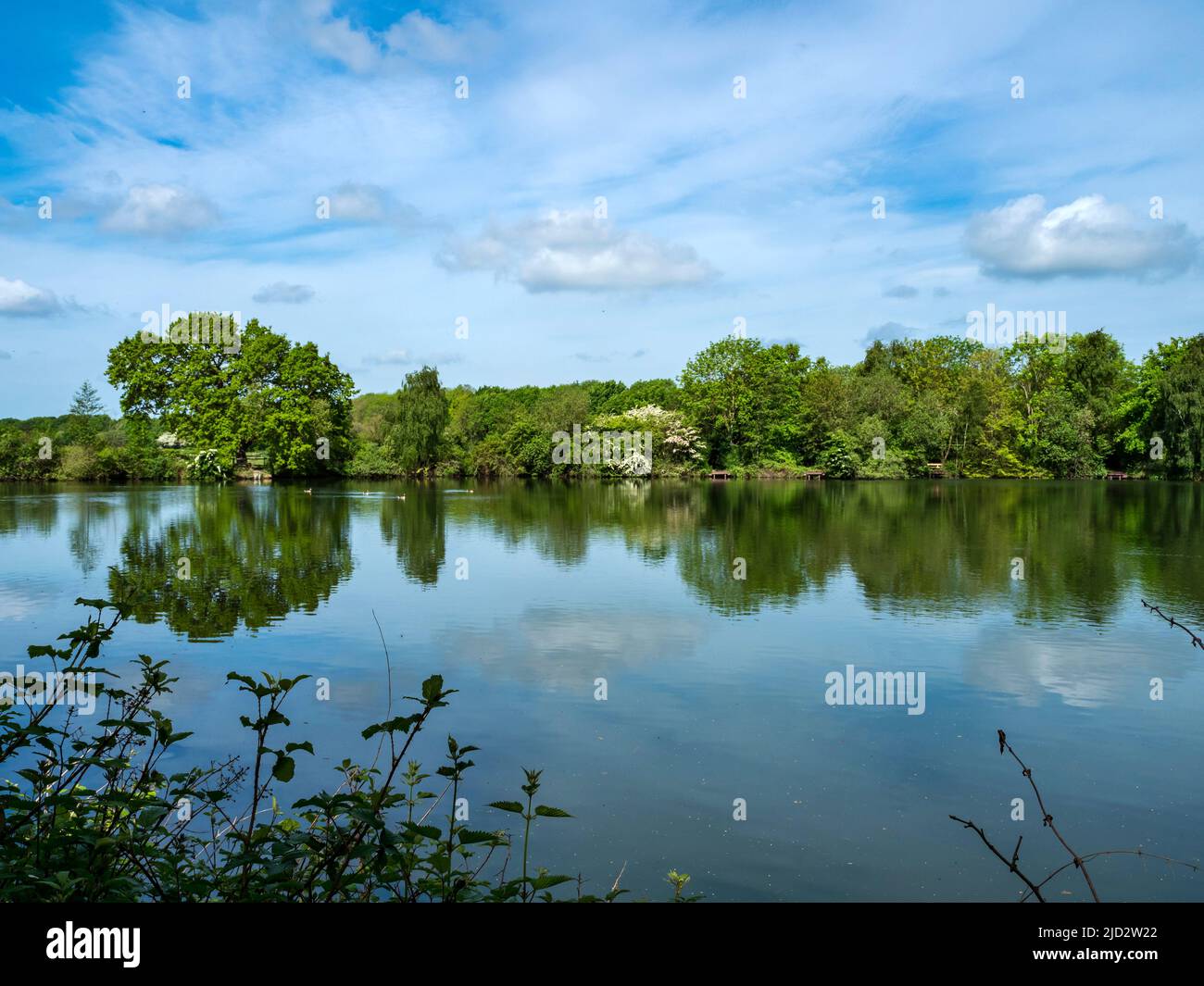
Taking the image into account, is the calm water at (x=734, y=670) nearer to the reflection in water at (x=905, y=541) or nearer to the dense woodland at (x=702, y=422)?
the reflection in water at (x=905, y=541)

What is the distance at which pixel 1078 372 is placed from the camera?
221 feet

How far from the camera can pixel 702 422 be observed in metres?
66.2

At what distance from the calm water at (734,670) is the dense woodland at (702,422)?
3370 centimetres

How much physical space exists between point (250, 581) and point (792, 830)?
12.7 metres

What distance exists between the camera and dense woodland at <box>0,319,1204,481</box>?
178 ft

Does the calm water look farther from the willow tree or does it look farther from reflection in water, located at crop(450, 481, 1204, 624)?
the willow tree

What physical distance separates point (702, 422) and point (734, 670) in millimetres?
57251

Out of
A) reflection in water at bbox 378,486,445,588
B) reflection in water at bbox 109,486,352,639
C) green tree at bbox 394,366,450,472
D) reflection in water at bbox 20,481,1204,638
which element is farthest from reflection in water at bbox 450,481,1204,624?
green tree at bbox 394,366,450,472

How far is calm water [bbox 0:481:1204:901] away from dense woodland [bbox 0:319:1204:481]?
33.7 m

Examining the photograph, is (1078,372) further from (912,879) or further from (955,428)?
(912,879)

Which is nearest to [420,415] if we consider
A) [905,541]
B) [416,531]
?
[416,531]

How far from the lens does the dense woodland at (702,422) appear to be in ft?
178
